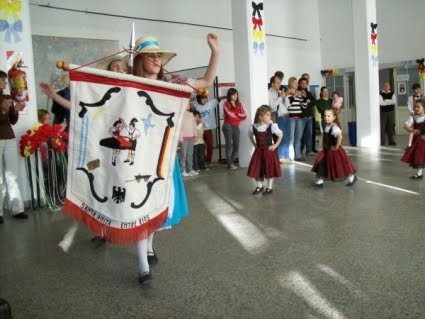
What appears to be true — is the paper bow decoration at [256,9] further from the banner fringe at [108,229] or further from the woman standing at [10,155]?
the banner fringe at [108,229]

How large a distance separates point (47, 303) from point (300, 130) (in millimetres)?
6385

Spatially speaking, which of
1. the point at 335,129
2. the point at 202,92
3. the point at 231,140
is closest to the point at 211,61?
the point at 202,92

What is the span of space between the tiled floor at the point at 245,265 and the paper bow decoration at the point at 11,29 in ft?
6.08

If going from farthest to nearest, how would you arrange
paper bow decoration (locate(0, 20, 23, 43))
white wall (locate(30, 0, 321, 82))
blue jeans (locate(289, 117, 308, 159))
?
1. white wall (locate(30, 0, 321, 82))
2. blue jeans (locate(289, 117, 308, 159))
3. paper bow decoration (locate(0, 20, 23, 43))

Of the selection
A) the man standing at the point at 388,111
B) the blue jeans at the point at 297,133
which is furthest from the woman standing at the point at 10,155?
the man standing at the point at 388,111

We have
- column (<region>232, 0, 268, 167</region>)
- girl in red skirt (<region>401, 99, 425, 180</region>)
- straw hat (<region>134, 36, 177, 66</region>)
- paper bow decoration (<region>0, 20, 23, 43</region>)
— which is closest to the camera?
straw hat (<region>134, 36, 177, 66</region>)

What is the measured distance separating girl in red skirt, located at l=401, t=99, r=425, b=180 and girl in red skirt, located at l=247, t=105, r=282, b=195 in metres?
1.74

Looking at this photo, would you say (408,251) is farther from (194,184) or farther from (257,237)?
(194,184)

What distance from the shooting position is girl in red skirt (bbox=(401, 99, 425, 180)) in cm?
577

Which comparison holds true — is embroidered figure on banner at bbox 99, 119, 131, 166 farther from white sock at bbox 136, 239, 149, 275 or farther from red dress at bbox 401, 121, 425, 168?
red dress at bbox 401, 121, 425, 168

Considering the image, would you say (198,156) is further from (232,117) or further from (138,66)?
(138,66)

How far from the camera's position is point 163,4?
10133 millimetres

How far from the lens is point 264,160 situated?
5367mm

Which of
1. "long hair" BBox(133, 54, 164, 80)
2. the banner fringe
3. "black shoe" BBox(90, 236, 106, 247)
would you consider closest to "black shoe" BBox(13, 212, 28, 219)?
"black shoe" BBox(90, 236, 106, 247)
